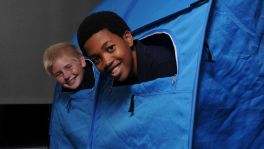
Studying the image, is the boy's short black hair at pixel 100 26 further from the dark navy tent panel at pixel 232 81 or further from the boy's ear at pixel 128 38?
the dark navy tent panel at pixel 232 81

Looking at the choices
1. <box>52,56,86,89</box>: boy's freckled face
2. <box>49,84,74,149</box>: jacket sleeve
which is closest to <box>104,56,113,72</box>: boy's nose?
<box>52,56,86,89</box>: boy's freckled face

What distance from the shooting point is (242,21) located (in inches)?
35.3

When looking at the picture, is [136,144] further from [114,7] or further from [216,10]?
[114,7]

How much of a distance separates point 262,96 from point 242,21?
215mm

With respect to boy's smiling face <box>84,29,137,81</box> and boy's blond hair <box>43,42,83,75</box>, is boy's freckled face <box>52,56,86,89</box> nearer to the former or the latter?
boy's blond hair <box>43,42,83,75</box>

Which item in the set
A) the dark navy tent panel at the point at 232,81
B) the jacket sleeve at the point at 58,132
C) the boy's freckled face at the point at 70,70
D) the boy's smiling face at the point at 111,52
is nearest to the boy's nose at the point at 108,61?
the boy's smiling face at the point at 111,52

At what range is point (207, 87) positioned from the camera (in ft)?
2.66

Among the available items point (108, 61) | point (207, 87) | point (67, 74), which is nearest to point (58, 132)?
point (67, 74)

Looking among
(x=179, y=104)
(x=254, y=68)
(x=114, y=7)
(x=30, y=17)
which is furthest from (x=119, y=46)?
(x=30, y=17)

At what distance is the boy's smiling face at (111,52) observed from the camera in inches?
38.2

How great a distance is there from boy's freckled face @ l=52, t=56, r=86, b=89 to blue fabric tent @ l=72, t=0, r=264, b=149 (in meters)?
0.53

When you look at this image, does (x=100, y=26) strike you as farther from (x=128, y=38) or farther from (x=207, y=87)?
(x=207, y=87)

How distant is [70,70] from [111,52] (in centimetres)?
54

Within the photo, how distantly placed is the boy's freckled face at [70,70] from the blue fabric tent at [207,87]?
1.74 ft
